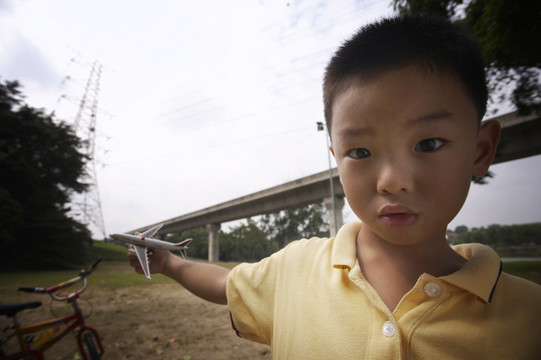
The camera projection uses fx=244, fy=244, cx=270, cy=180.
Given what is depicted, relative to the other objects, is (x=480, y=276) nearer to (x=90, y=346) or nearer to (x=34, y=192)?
(x=90, y=346)

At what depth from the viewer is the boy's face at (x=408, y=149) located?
32.0 inches

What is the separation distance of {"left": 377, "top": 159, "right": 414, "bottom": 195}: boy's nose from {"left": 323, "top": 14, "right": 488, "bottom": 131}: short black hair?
35 cm

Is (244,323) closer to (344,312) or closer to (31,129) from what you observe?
(344,312)

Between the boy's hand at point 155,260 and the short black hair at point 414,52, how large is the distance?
55.3 inches

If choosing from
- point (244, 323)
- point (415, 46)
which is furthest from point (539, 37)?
point (244, 323)

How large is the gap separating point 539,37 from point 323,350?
20.1 ft

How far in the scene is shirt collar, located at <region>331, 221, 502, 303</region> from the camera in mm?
877

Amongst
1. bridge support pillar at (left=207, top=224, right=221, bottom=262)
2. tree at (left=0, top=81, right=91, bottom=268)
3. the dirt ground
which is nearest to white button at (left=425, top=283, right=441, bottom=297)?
the dirt ground

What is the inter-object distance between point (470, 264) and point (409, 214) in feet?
1.35

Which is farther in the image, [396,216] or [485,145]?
[485,145]

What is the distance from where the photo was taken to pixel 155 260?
160cm

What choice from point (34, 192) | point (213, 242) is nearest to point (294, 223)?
point (213, 242)

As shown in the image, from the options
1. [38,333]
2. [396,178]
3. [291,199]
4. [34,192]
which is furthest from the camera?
[291,199]

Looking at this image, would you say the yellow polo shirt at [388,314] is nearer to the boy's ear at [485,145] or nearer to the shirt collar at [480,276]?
the shirt collar at [480,276]
